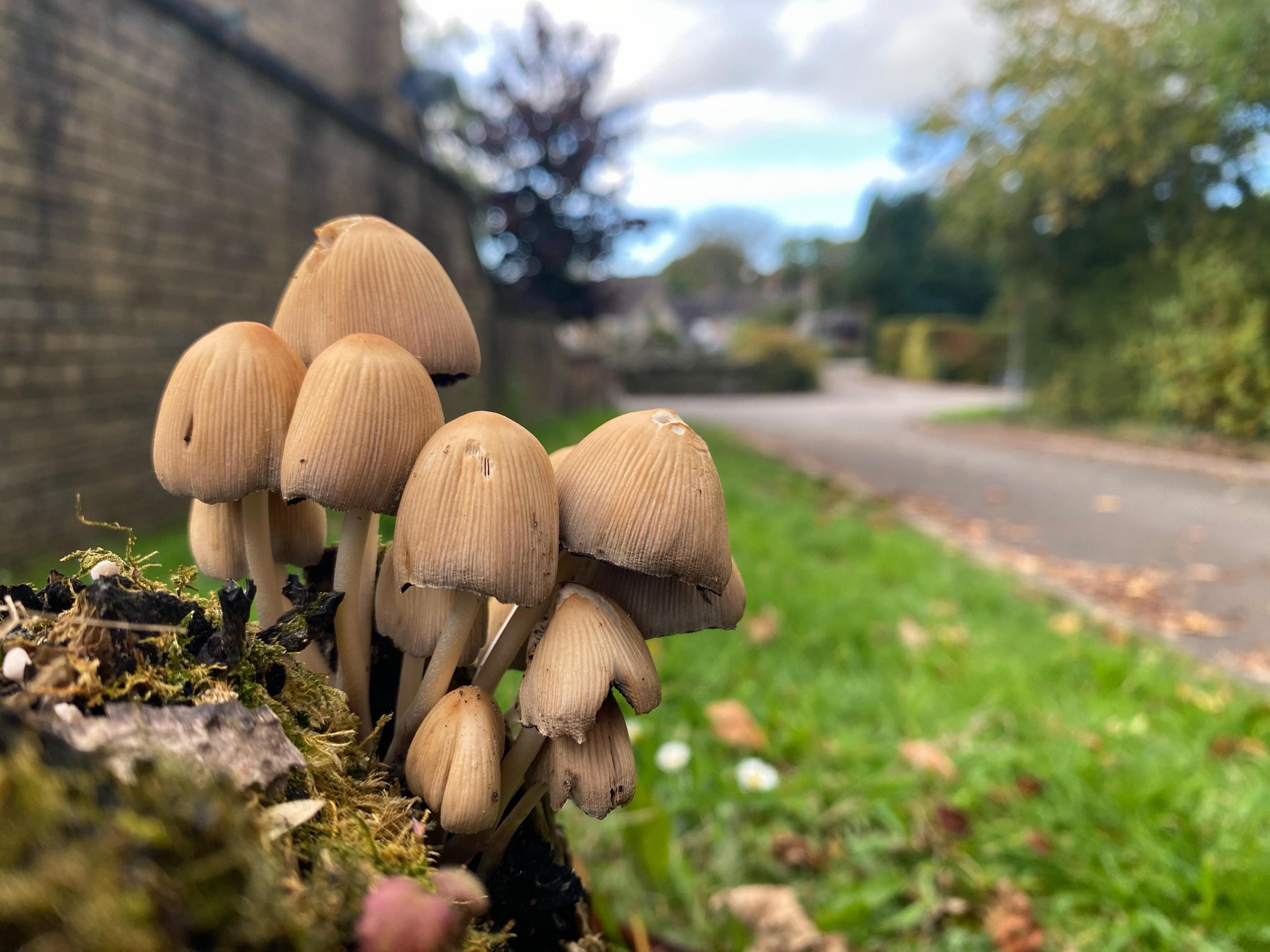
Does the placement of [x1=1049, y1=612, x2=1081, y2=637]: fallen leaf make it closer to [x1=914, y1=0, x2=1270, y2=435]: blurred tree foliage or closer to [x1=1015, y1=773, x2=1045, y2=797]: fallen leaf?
[x1=1015, y1=773, x2=1045, y2=797]: fallen leaf

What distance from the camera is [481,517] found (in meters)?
0.53

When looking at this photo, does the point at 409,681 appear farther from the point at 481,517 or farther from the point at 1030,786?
the point at 1030,786

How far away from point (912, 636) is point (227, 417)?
2.80m

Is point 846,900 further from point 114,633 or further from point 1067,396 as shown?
point 1067,396

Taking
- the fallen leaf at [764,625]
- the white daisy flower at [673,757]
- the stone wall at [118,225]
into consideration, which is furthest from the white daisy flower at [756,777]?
the stone wall at [118,225]

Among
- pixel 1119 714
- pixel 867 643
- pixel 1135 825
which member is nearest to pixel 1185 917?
pixel 1135 825

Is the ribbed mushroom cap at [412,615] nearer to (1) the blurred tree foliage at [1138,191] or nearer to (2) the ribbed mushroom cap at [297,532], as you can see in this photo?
(2) the ribbed mushroom cap at [297,532]

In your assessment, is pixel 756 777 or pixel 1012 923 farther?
pixel 756 777

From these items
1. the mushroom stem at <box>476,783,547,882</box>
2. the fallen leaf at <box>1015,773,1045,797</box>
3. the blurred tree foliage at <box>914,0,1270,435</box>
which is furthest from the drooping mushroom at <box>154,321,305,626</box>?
the blurred tree foliage at <box>914,0,1270,435</box>

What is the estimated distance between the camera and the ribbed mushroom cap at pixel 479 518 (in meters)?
0.53

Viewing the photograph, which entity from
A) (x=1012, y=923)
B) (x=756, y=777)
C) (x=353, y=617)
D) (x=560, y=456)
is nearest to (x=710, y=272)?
(x=756, y=777)

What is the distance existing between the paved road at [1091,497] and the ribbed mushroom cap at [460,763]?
3.81 m

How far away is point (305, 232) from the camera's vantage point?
16.0 feet

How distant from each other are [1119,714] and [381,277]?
2.59 m
